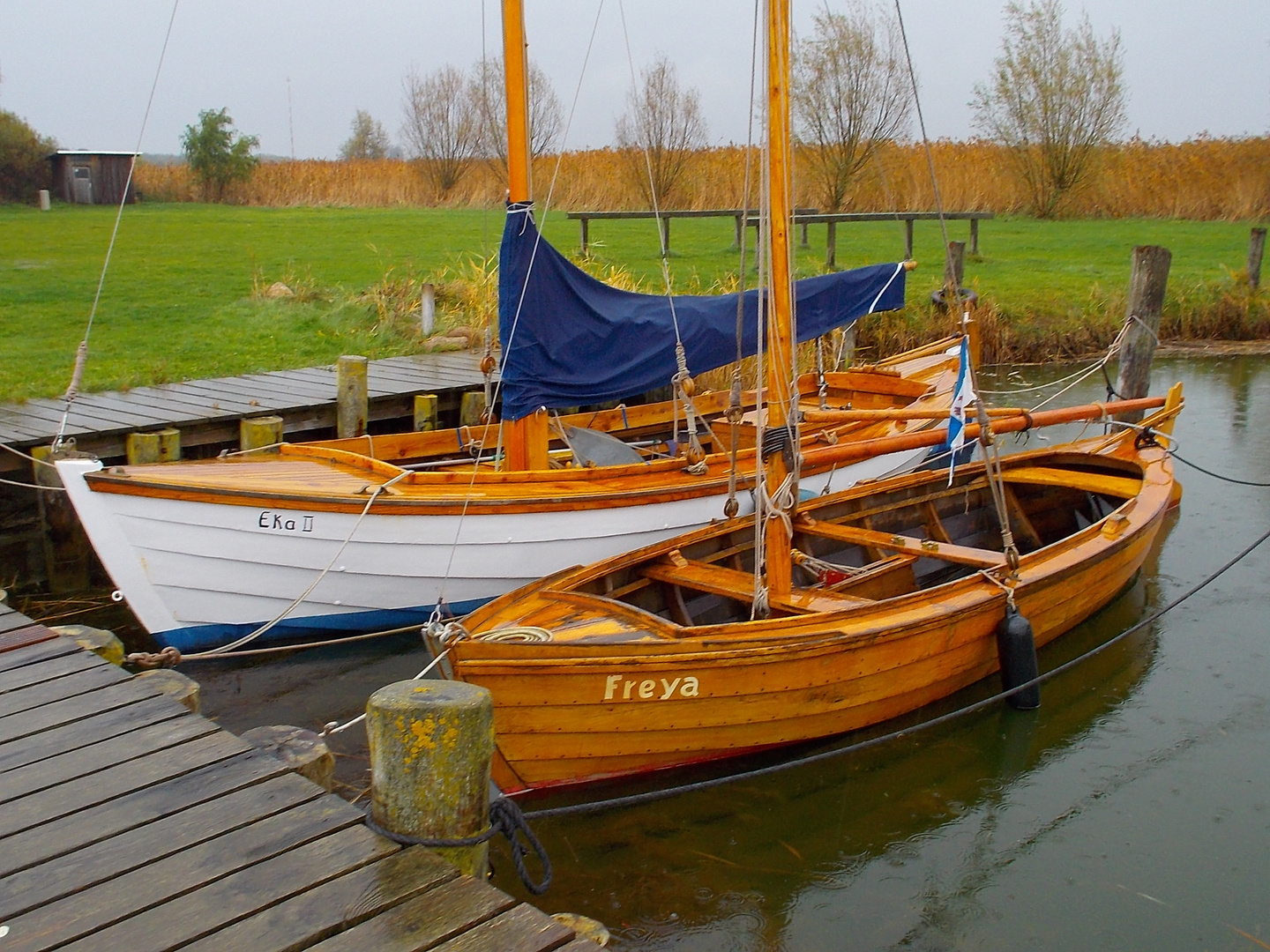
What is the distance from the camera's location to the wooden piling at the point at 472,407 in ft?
38.1

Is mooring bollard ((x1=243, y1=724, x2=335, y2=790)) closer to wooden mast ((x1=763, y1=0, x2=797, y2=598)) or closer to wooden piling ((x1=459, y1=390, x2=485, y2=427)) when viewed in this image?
wooden mast ((x1=763, y1=0, x2=797, y2=598))

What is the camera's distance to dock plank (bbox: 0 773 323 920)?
3.49m

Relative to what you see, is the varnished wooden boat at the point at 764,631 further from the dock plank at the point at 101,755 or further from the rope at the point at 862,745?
the dock plank at the point at 101,755

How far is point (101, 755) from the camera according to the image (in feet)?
14.2

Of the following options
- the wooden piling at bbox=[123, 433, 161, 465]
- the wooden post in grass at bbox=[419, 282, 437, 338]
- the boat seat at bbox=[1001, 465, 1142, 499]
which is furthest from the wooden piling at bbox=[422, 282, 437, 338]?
the boat seat at bbox=[1001, 465, 1142, 499]

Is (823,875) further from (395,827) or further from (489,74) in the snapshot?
(489,74)

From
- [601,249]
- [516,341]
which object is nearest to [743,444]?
[516,341]

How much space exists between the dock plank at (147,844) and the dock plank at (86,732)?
762 millimetres

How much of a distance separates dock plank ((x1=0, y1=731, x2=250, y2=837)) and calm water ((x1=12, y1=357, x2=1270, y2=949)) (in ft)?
5.80

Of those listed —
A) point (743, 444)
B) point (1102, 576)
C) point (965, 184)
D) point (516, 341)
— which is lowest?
point (1102, 576)

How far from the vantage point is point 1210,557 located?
10070mm

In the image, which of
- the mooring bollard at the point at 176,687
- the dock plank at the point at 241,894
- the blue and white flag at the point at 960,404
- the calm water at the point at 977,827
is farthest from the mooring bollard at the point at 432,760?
the blue and white flag at the point at 960,404

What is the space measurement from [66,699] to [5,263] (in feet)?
57.4

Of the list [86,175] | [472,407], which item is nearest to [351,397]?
[472,407]
